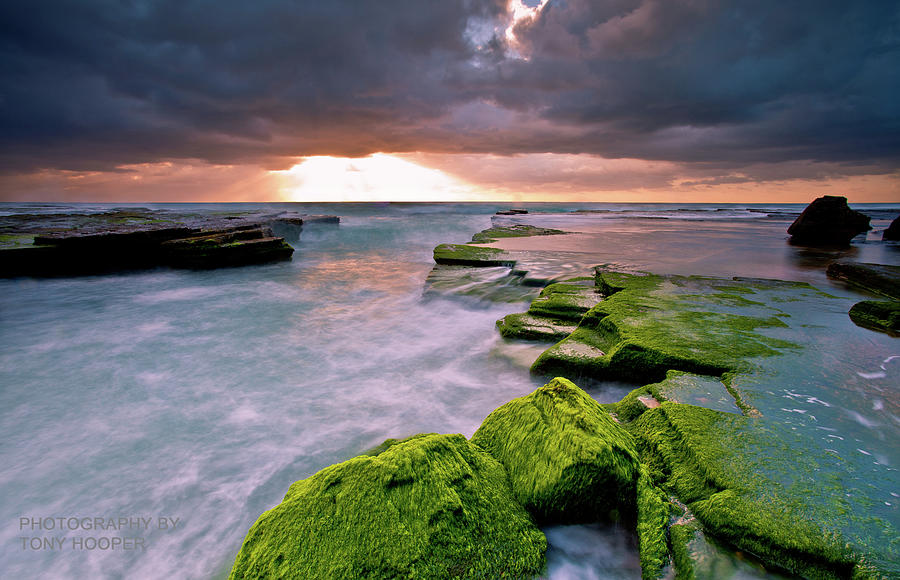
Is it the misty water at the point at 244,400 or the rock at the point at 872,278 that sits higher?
the rock at the point at 872,278

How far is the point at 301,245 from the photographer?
17953 mm

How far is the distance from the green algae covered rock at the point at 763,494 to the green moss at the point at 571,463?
0.25 meters

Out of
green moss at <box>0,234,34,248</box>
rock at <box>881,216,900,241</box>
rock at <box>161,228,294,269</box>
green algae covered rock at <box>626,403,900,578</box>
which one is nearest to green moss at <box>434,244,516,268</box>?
rock at <box>161,228,294,269</box>

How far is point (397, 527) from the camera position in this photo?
5.55 feet

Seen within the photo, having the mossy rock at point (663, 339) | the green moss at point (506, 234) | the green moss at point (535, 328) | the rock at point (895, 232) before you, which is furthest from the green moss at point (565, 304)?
the rock at point (895, 232)

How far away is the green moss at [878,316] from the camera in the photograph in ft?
14.0

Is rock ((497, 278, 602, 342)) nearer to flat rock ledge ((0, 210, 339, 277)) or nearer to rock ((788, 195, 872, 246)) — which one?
flat rock ledge ((0, 210, 339, 277))

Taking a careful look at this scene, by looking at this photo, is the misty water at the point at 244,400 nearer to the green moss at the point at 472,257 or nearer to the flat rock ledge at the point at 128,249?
the flat rock ledge at the point at 128,249

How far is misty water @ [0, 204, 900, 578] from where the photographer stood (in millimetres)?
2287

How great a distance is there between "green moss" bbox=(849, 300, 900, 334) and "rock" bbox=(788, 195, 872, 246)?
13462 millimetres

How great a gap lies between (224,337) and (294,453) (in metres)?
3.58

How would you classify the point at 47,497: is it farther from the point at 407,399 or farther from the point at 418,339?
the point at 418,339

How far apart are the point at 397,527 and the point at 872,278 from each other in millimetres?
8989

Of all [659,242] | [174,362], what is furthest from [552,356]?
[659,242]
